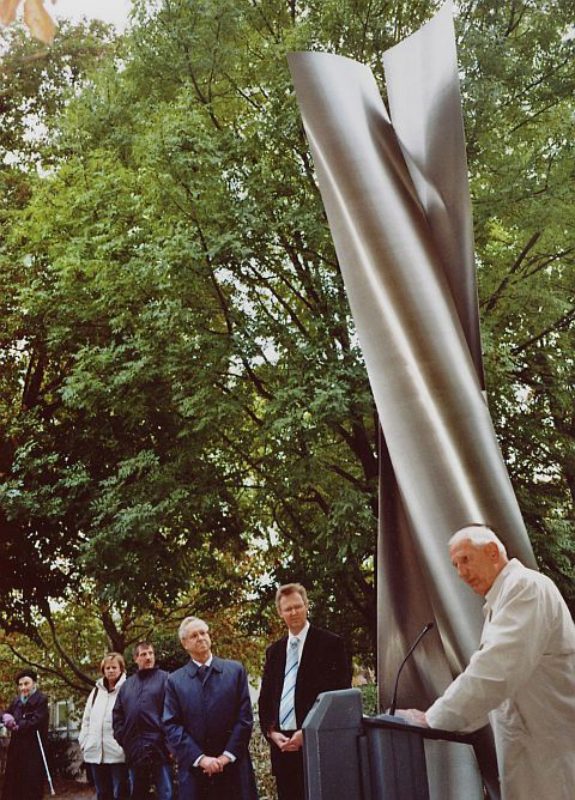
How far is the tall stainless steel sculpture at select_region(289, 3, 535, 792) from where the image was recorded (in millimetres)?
5016

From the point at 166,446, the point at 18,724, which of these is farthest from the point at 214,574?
the point at 18,724

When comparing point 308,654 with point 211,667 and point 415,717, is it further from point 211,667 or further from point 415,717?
point 415,717

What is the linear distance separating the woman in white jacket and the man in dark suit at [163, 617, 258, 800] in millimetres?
2053

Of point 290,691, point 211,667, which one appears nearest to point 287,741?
point 290,691

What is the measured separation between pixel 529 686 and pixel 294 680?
2367 millimetres

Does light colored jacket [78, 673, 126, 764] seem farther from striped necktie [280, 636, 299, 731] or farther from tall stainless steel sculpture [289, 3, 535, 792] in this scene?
tall stainless steel sculpture [289, 3, 535, 792]

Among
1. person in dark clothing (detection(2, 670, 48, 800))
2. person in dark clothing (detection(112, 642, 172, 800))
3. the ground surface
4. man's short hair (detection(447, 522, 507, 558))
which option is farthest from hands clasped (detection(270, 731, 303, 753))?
the ground surface

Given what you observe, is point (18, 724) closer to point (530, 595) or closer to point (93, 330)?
point (93, 330)

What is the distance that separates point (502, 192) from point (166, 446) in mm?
5013

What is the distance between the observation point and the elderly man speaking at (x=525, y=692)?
2512 millimetres

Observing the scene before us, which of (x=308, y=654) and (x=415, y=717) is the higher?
(x=308, y=654)

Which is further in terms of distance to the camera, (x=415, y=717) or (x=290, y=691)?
(x=290, y=691)

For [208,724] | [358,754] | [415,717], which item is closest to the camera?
[358,754]

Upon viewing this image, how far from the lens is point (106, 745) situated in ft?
22.9
